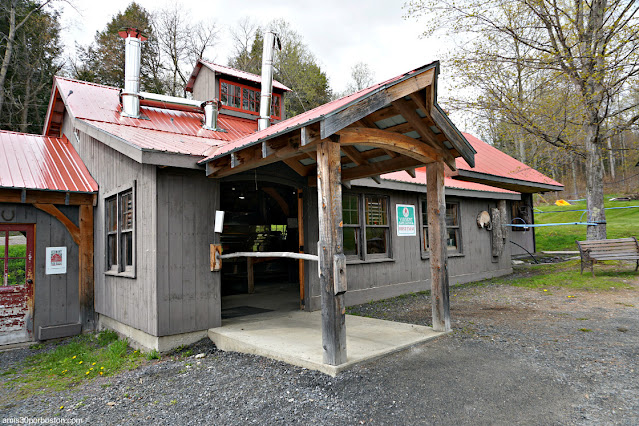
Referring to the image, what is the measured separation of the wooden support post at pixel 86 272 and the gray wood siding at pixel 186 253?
3027 mm

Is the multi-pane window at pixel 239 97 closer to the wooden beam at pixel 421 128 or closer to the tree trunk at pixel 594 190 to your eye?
the wooden beam at pixel 421 128

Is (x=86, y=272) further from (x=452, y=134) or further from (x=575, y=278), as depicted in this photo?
(x=575, y=278)

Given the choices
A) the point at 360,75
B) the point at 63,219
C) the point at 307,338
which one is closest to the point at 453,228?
the point at 307,338

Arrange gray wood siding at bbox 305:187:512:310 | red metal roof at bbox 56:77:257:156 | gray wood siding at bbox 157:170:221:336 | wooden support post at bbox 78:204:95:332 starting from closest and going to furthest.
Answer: gray wood siding at bbox 157:170:221:336 < red metal roof at bbox 56:77:257:156 < wooden support post at bbox 78:204:95:332 < gray wood siding at bbox 305:187:512:310

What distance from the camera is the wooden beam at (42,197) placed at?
A: 6.17m

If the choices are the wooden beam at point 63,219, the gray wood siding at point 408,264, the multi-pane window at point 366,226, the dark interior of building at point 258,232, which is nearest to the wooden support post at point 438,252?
the gray wood siding at point 408,264

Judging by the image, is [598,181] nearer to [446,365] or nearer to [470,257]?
[470,257]

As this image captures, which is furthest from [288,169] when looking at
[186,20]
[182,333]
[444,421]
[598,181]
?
[186,20]

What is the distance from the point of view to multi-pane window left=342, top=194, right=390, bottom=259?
7.52 m

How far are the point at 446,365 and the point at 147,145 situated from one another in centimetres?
434

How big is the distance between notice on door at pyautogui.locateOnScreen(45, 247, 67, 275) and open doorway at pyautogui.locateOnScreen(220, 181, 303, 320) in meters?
2.92

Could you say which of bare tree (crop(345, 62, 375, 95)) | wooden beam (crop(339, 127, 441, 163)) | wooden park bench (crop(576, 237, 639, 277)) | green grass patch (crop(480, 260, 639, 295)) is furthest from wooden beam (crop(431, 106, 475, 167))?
bare tree (crop(345, 62, 375, 95))

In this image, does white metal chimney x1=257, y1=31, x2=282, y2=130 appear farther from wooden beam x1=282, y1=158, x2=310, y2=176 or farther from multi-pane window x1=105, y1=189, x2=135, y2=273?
multi-pane window x1=105, y1=189, x2=135, y2=273

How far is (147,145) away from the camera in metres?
4.94
